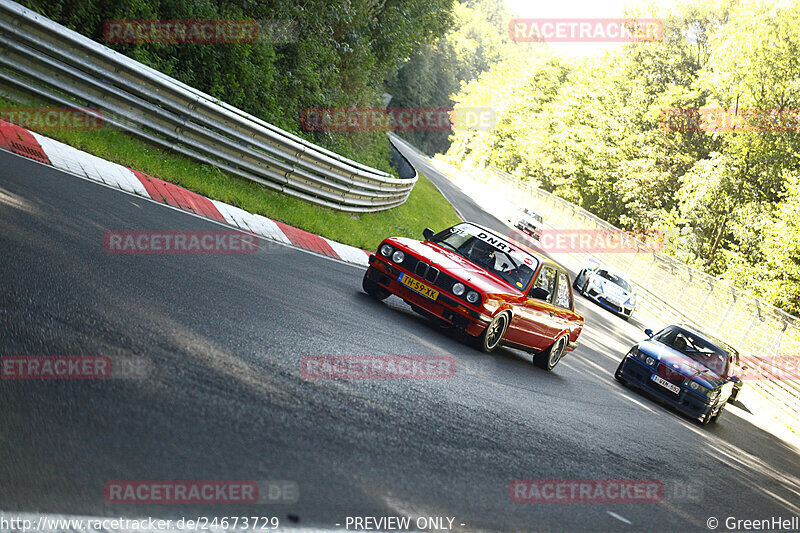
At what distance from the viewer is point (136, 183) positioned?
361 inches

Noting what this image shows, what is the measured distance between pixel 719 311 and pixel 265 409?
1076 inches

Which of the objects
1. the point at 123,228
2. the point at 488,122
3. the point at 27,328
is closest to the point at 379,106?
the point at 123,228

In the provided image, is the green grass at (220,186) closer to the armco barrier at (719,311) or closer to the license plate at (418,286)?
the license plate at (418,286)

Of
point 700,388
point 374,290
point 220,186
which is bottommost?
point 374,290

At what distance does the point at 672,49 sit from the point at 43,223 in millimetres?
50850

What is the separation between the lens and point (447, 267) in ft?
28.2

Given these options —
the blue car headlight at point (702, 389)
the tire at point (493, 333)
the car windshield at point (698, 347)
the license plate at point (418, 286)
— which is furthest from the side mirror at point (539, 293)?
the car windshield at point (698, 347)

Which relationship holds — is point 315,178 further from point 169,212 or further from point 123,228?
point 123,228

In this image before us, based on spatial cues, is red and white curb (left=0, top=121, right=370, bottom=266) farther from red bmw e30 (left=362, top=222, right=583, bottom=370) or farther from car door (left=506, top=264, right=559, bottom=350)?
car door (left=506, top=264, right=559, bottom=350)

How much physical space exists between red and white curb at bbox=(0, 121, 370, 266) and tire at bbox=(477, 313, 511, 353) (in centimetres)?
361

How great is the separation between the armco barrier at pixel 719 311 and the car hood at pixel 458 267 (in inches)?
488

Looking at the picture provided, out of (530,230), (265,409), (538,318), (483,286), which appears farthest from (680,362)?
(530,230)

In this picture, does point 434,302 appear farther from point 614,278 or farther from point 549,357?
point 614,278

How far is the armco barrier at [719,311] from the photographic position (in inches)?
790
